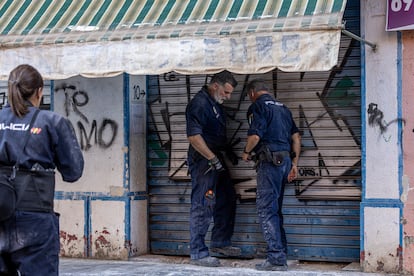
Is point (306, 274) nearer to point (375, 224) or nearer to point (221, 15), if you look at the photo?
point (375, 224)

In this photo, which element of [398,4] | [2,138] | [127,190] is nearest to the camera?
[2,138]

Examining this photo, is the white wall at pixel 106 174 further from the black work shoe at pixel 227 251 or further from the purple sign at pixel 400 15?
the purple sign at pixel 400 15

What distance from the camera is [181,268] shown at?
25.4 feet

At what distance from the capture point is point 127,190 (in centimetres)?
842

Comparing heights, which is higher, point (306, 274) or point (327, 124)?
point (327, 124)

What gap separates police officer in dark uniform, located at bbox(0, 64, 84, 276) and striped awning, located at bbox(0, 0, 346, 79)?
2.58 m

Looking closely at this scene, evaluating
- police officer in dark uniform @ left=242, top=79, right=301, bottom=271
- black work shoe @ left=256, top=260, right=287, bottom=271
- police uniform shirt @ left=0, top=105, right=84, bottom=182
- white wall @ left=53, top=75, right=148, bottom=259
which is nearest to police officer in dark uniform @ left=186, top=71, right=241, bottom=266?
police officer in dark uniform @ left=242, top=79, right=301, bottom=271

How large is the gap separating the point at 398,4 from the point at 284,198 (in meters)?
2.24

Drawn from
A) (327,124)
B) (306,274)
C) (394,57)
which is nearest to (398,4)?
(394,57)

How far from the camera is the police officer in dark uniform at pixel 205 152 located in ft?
25.3

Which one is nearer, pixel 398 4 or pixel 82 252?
pixel 398 4

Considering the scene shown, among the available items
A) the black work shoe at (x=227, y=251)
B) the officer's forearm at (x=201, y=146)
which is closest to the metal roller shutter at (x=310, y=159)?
the black work shoe at (x=227, y=251)

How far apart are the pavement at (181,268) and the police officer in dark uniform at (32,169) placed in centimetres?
300

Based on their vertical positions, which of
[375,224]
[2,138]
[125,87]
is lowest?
[375,224]
